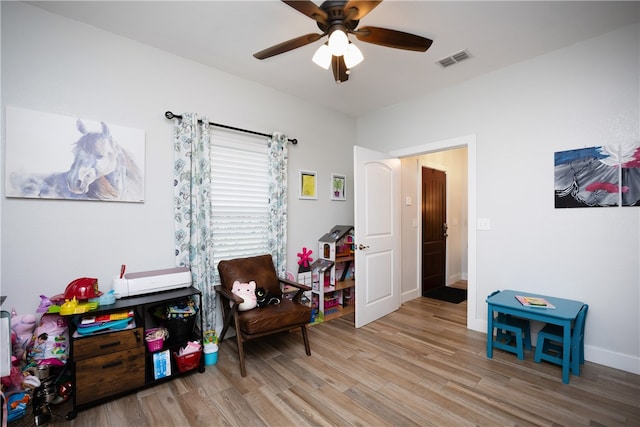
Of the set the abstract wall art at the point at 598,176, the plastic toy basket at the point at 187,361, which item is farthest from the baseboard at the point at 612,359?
the plastic toy basket at the point at 187,361

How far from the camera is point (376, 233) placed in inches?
132

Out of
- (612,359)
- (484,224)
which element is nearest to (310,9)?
(484,224)

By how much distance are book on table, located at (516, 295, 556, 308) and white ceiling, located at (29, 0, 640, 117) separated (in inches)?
84.3

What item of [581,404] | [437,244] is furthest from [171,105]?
[437,244]

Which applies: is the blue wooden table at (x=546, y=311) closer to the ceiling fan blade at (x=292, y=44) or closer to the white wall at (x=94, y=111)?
the ceiling fan blade at (x=292, y=44)

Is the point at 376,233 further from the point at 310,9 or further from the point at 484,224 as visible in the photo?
the point at 310,9

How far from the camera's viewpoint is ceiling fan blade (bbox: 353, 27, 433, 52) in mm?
1681

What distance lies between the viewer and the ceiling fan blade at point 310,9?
1.46m

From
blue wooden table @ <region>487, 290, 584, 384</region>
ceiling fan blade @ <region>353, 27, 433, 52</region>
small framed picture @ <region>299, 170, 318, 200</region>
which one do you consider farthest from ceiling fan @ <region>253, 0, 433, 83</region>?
blue wooden table @ <region>487, 290, 584, 384</region>

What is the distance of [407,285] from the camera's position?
13.5 ft

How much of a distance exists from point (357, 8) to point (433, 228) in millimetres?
3815

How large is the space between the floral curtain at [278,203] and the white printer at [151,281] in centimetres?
97

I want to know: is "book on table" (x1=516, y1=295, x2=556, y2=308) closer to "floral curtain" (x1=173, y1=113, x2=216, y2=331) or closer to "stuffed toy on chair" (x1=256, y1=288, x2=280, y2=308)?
"stuffed toy on chair" (x1=256, y1=288, x2=280, y2=308)

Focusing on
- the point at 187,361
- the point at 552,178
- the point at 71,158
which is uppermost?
the point at 71,158
